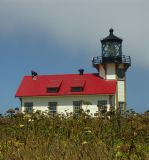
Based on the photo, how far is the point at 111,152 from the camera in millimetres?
5512

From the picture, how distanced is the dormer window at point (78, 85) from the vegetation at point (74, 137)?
43.6m

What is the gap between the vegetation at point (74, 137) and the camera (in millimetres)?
5340

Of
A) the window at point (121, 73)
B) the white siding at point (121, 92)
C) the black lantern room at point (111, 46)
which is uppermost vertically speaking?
the black lantern room at point (111, 46)

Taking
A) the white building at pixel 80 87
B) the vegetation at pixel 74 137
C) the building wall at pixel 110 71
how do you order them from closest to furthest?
1. the vegetation at pixel 74 137
2. the white building at pixel 80 87
3. the building wall at pixel 110 71

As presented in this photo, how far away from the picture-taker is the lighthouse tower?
178 ft

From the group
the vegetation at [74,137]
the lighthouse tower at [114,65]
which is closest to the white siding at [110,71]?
the lighthouse tower at [114,65]

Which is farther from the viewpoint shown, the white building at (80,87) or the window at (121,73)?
the window at (121,73)

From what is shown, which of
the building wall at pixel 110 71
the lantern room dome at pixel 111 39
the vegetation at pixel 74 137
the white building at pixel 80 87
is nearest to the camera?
the vegetation at pixel 74 137

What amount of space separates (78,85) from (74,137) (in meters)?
45.7

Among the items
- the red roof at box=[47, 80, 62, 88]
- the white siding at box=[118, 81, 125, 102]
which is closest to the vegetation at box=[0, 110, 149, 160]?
the red roof at box=[47, 80, 62, 88]

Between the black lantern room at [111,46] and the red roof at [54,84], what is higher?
the black lantern room at [111,46]

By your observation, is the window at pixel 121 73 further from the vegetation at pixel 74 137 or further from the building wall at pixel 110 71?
the vegetation at pixel 74 137

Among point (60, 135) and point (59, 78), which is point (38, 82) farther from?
point (60, 135)

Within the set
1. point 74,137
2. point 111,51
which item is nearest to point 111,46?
point 111,51
